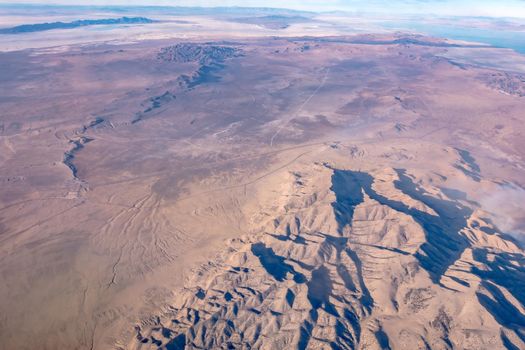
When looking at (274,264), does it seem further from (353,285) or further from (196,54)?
(196,54)

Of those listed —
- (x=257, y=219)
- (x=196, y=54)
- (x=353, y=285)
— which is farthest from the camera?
(x=196, y=54)

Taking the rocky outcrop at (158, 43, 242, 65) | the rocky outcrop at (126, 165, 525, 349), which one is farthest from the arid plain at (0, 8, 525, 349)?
the rocky outcrop at (158, 43, 242, 65)

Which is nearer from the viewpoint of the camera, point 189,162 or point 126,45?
point 189,162

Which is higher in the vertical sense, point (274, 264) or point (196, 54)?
point (274, 264)

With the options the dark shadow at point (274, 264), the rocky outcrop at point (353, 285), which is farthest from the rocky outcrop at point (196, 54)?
the dark shadow at point (274, 264)

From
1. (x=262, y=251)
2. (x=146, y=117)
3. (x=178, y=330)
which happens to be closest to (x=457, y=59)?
(x=146, y=117)

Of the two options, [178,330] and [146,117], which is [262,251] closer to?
[178,330]

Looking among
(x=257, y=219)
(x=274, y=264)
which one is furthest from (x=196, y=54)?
(x=274, y=264)

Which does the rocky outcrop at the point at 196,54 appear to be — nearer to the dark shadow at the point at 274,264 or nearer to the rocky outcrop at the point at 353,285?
the rocky outcrop at the point at 353,285
